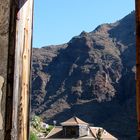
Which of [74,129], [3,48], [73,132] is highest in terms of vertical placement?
[3,48]

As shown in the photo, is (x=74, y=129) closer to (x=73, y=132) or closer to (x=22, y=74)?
(x=73, y=132)

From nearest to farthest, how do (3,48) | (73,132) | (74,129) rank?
(3,48)
(73,132)
(74,129)

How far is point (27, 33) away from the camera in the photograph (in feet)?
14.2

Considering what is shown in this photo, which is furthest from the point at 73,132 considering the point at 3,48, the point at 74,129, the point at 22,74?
the point at 3,48

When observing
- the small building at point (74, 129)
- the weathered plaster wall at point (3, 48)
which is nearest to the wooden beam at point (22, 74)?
the weathered plaster wall at point (3, 48)

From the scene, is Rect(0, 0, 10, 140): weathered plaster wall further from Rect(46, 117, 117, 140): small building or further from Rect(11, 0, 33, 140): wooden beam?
Rect(46, 117, 117, 140): small building

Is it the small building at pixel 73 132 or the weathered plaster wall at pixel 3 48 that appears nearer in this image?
the weathered plaster wall at pixel 3 48

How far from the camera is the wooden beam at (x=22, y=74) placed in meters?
4.04

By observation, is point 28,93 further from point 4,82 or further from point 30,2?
point 30,2

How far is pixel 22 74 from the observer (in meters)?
4.19

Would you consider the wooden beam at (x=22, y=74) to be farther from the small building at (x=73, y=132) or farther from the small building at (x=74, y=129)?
the small building at (x=74, y=129)

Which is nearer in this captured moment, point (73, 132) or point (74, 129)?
point (73, 132)

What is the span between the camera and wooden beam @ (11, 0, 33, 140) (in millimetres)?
4043

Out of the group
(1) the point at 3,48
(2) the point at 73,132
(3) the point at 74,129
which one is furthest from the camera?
(3) the point at 74,129
